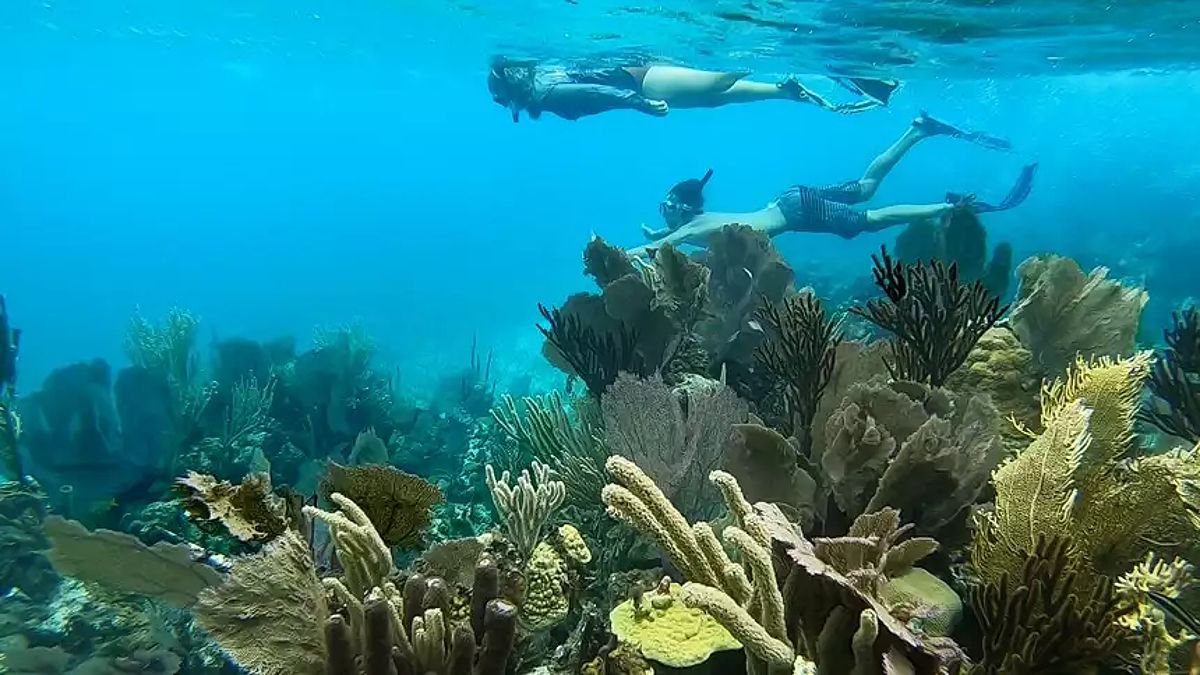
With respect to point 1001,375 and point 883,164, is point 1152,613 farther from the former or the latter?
point 883,164

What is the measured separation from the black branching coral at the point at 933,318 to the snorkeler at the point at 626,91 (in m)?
9.01

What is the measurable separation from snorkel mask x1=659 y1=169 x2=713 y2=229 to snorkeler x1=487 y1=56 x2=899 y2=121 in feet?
9.03

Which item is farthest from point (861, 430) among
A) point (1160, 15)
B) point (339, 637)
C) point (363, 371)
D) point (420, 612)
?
point (1160, 15)

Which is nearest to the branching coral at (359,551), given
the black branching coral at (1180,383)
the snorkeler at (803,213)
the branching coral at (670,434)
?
the branching coral at (670,434)

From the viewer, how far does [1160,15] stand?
56.1 feet

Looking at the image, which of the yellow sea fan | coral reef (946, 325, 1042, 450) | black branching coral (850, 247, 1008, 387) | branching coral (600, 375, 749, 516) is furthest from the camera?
coral reef (946, 325, 1042, 450)

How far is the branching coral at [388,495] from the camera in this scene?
3387mm

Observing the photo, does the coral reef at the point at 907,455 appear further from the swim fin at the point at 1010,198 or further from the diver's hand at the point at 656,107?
the diver's hand at the point at 656,107

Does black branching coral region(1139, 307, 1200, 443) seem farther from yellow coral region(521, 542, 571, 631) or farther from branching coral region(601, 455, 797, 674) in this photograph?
yellow coral region(521, 542, 571, 631)

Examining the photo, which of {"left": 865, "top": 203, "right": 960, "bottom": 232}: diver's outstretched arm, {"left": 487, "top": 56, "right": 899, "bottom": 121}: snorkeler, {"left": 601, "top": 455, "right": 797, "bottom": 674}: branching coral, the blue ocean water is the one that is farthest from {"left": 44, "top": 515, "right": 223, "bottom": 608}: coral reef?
the blue ocean water

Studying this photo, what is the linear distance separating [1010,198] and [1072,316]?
5.98 metres

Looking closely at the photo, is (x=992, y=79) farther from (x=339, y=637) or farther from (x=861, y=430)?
(x=339, y=637)

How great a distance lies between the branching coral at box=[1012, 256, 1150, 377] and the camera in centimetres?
532

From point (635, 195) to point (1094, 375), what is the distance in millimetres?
175787
